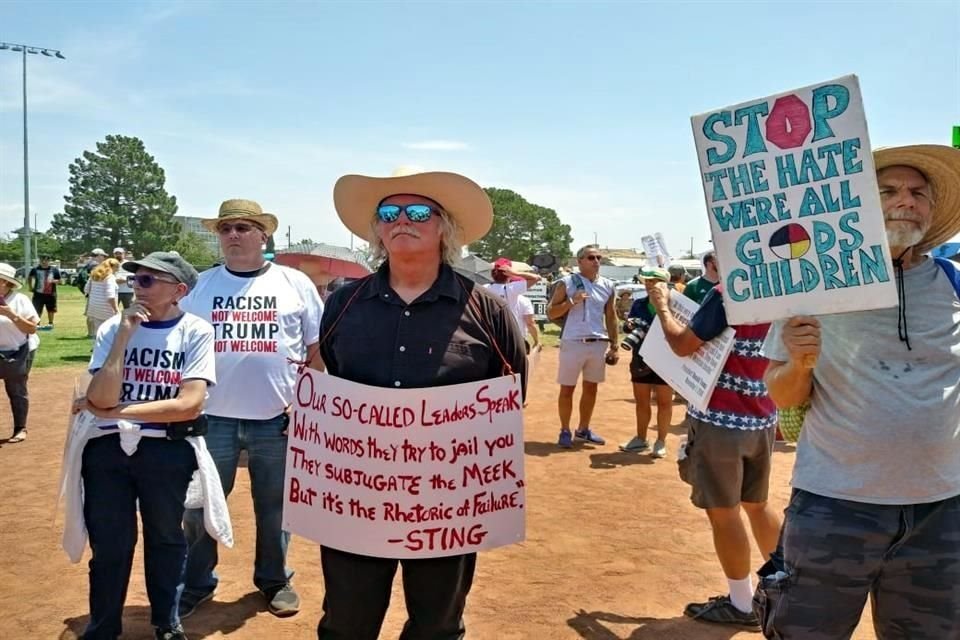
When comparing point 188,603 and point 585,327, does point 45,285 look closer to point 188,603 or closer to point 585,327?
point 585,327

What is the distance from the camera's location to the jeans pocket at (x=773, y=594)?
2.50 m

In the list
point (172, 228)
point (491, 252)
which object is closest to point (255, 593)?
point (491, 252)

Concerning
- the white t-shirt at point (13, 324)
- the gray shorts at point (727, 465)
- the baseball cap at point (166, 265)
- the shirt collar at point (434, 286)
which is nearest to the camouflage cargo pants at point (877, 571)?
the gray shorts at point (727, 465)

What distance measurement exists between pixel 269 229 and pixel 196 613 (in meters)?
2.15

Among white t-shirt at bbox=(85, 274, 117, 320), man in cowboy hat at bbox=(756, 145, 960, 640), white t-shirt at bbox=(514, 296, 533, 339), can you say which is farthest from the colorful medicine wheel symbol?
white t-shirt at bbox=(85, 274, 117, 320)

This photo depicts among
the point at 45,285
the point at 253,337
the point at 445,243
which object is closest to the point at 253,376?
the point at 253,337

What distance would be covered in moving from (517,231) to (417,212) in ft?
245

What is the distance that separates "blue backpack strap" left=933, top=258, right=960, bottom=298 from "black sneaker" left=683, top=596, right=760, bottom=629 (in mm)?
2272

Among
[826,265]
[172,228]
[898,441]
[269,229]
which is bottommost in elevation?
[898,441]

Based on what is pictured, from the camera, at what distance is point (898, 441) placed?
239cm

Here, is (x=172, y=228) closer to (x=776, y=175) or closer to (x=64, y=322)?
(x=64, y=322)

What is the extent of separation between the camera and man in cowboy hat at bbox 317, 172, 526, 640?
265 centimetres

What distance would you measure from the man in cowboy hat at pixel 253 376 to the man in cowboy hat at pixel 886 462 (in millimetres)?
2530

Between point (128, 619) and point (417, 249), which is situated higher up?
point (417, 249)
